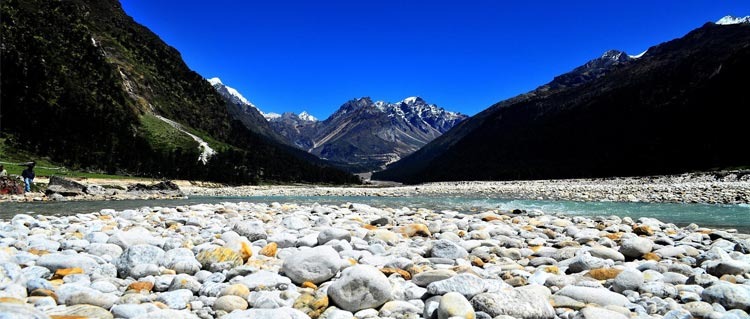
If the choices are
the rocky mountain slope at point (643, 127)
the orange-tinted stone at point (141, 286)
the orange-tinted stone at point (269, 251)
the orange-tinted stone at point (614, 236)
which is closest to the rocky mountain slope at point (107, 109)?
the orange-tinted stone at point (269, 251)

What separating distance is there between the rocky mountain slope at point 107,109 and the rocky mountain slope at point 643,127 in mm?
68922

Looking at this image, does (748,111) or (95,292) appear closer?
(95,292)

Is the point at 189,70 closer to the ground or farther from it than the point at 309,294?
farther from it

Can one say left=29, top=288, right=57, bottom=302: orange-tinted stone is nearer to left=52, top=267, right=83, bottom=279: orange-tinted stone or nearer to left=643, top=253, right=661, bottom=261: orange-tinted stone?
left=52, top=267, right=83, bottom=279: orange-tinted stone

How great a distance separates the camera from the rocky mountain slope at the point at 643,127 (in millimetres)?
88688

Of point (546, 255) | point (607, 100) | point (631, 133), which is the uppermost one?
point (607, 100)

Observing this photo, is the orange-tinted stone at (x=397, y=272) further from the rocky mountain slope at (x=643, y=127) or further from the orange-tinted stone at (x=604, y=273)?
the rocky mountain slope at (x=643, y=127)

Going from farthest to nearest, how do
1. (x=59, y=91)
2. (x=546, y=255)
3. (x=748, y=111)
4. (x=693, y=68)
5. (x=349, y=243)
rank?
(x=693, y=68), (x=748, y=111), (x=59, y=91), (x=349, y=243), (x=546, y=255)

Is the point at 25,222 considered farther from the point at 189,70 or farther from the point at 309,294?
the point at 189,70

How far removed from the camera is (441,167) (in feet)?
627

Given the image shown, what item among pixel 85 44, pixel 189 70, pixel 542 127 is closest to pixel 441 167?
pixel 542 127

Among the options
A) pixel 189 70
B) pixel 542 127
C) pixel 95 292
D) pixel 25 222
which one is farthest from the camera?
pixel 542 127

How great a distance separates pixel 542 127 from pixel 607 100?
27.5 metres

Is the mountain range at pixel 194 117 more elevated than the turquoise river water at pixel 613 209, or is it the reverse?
the mountain range at pixel 194 117
